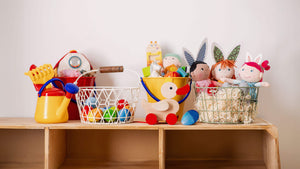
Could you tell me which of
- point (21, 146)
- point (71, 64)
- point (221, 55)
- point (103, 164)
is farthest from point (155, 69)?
point (21, 146)

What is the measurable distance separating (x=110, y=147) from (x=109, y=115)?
0.37 m

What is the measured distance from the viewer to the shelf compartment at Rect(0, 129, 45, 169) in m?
1.49

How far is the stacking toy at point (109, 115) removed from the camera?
3.85ft

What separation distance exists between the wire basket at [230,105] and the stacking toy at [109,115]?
36cm

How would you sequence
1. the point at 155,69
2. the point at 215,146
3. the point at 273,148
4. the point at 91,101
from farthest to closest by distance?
1. the point at 215,146
2. the point at 155,69
3. the point at 91,101
4. the point at 273,148

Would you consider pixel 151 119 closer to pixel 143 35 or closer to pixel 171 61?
pixel 171 61

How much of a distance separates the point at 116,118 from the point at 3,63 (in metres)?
0.78

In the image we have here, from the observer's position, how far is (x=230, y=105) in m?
1.15

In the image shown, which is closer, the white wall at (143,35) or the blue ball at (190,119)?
the blue ball at (190,119)

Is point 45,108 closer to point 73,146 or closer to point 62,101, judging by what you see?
point 62,101

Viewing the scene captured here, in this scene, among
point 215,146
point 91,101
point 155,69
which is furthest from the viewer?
point 215,146

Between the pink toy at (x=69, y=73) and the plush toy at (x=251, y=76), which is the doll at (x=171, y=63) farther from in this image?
the pink toy at (x=69, y=73)

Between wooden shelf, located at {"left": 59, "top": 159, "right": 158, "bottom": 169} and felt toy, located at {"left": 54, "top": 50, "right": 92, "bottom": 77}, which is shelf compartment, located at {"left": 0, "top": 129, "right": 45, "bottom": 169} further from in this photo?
felt toy, located at {"left": 54, "top": 50, "right": 92, "bottom": 77}

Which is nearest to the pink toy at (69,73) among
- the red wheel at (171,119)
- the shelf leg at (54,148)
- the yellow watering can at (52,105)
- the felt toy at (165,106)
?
the yellow watering can at (52,105)
